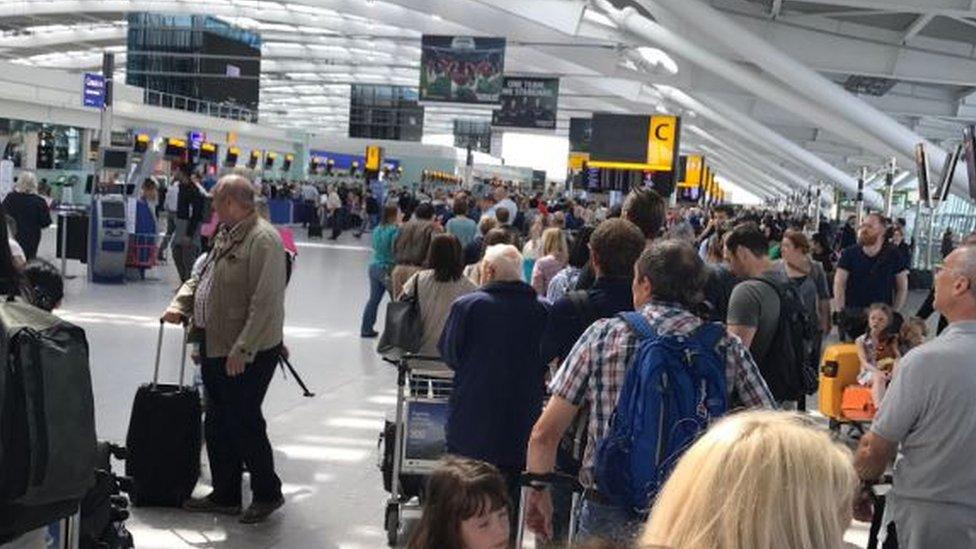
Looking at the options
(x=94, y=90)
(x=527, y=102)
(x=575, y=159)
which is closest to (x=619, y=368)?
(x=94, y=90)

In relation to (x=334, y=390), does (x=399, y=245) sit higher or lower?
higher

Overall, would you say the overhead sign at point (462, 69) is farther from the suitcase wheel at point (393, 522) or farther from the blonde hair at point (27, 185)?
the suitcase wheel at point (393, 522)

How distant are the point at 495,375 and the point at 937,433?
2.11 metres

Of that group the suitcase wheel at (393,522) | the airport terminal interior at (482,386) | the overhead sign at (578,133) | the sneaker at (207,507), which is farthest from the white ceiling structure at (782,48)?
the sneaker at (207,507)

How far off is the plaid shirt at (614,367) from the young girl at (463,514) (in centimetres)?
56

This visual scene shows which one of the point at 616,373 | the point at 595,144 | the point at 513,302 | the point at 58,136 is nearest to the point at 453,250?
the point at 513,302

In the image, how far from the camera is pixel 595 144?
64.1 feet

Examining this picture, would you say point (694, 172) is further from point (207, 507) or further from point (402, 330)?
point (207, 507)

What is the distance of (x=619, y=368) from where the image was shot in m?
4.02

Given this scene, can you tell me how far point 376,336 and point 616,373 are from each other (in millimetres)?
11198

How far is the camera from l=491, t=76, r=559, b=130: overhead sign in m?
33.0

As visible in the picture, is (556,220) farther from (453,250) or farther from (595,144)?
(453,250)

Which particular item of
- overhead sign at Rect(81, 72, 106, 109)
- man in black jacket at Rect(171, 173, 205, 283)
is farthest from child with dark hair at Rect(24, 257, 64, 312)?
overhead sign at Rect(81, 72, 106, 109)

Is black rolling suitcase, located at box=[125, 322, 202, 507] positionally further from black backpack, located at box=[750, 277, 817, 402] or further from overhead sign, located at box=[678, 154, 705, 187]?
overhead sign, located at box=[678, 154, 705, 187]
